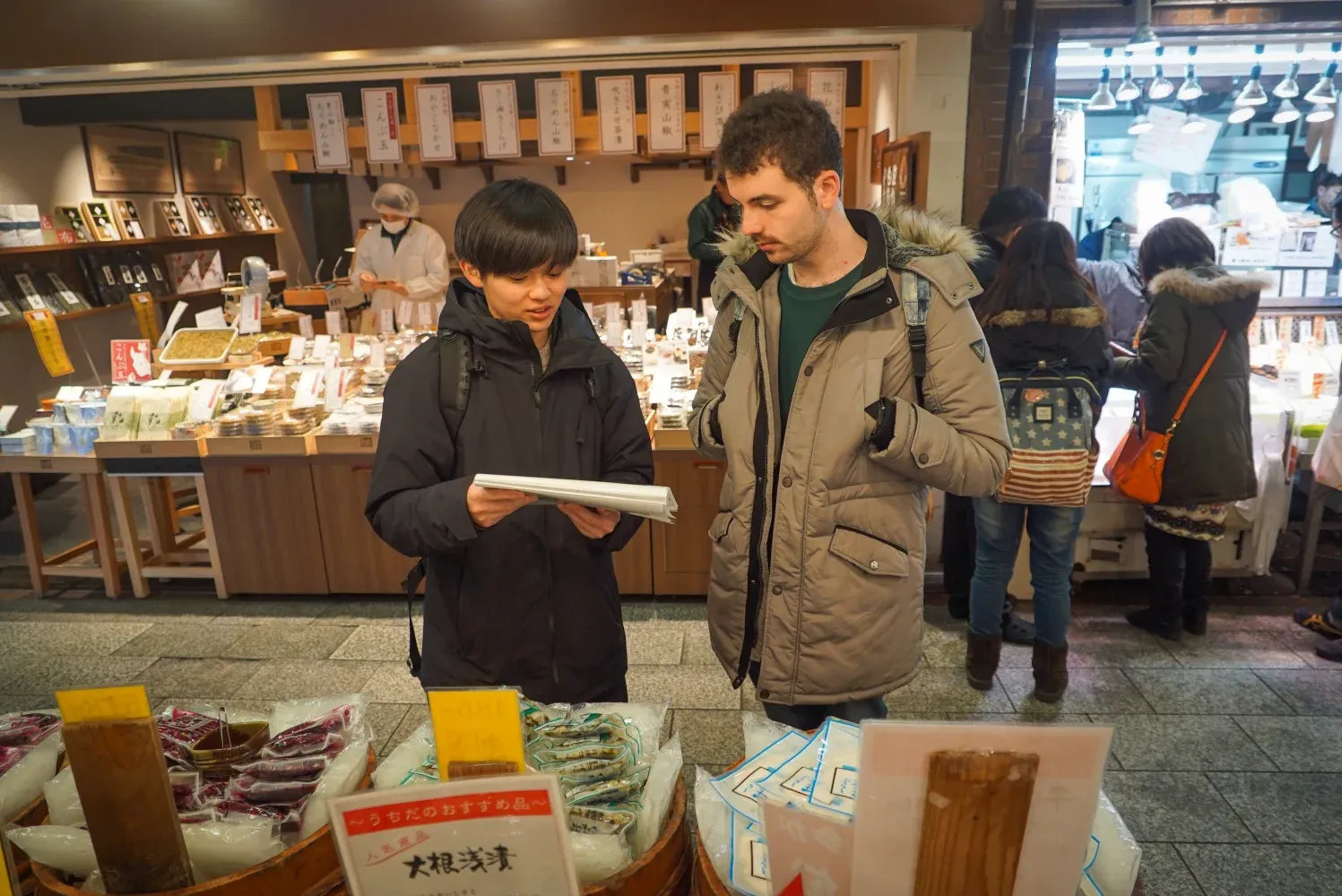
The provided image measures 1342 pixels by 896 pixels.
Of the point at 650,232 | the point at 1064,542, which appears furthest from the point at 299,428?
the point at 650,232

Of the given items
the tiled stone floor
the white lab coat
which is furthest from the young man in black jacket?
the white lab coat

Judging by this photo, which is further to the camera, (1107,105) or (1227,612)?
(1107,105)

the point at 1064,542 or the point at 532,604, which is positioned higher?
the point at 532,604

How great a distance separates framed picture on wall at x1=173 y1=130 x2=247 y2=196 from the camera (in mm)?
8323

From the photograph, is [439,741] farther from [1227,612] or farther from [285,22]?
[1227,612]

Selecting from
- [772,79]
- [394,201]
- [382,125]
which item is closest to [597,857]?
[772,79]

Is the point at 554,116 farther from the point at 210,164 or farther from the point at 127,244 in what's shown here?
the point at 210,164

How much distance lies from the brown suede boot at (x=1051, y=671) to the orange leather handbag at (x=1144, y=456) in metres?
0.81

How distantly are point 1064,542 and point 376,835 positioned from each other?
8.76 ft

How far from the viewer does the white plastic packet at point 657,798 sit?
111cm

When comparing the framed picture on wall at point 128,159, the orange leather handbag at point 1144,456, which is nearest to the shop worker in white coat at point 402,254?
the framed picture on wall at point 128,159

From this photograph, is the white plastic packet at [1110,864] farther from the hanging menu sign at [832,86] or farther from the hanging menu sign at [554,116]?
the hanging menu sign at [554,116]

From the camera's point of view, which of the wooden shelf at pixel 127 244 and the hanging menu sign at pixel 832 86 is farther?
the wooden shelf at pixel 127 244

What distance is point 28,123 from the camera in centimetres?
632
